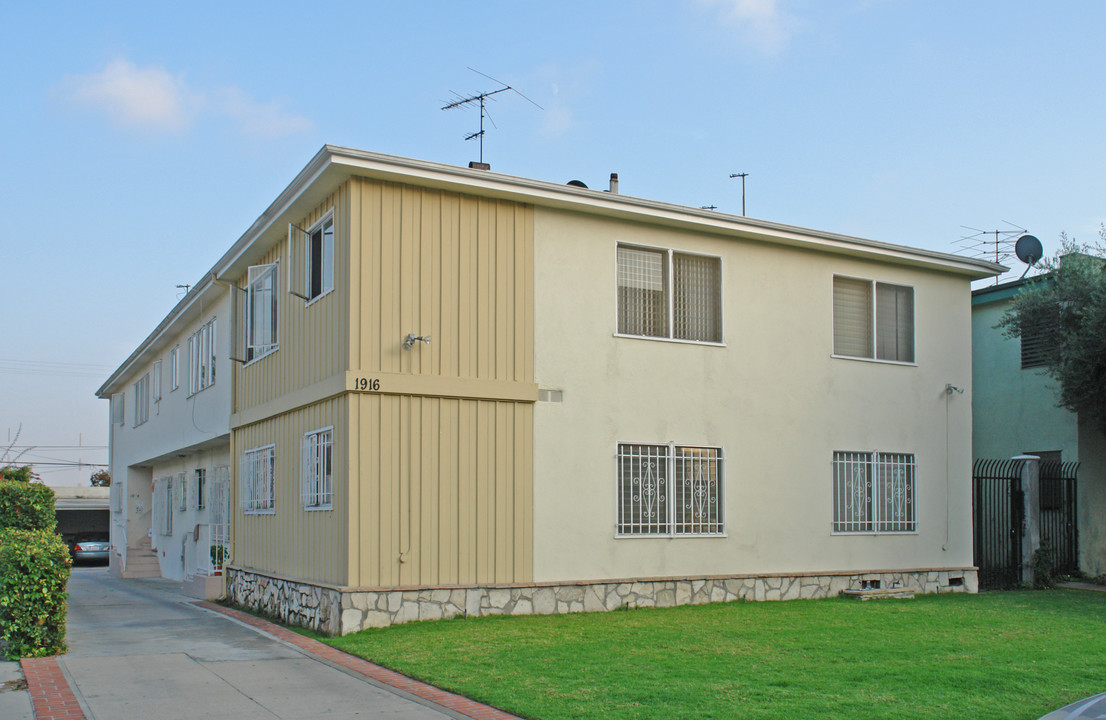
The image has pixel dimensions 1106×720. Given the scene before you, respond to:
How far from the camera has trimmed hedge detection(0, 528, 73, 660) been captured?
34.2 feet

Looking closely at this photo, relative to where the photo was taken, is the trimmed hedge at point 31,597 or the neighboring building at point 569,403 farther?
the neighboring building at point 569,403

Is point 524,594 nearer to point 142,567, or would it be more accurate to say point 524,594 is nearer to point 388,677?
point 388,677

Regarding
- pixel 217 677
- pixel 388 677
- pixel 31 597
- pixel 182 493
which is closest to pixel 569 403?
pixel 388 677

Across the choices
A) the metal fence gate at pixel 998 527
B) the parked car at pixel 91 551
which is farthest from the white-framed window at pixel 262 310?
the parked car at pixel 91 551

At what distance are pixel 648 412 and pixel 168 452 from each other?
13.4 m

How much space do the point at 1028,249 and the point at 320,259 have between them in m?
13.9

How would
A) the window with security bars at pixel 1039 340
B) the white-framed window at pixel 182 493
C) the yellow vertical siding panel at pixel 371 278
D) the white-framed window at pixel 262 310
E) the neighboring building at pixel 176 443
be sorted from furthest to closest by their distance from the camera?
the white-framed window at pixel 182 493 → the neighboring building at pixel 176 443 → the window with security bars at pixel 1039 340 → the white-framed window at pixel 262 310 → the yellow vertical siding panel at pixel 371 278

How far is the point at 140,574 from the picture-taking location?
1084 inches

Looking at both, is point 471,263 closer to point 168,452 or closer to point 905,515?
point 905,515

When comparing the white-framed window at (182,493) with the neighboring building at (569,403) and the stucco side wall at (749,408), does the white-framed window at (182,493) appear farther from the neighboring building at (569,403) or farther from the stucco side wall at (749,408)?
the stucco side wall at (749,408)

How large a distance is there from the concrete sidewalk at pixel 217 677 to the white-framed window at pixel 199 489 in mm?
7800

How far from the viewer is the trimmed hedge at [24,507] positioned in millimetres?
19927

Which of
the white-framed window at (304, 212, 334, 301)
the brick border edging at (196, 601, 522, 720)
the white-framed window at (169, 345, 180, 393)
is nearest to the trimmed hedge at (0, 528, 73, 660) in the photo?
the brick border edging at (196, 601, 522, 720)

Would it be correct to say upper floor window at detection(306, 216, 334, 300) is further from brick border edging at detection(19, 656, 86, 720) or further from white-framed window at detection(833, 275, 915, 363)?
white-framed window at detection(833, 275, 915, 363)
